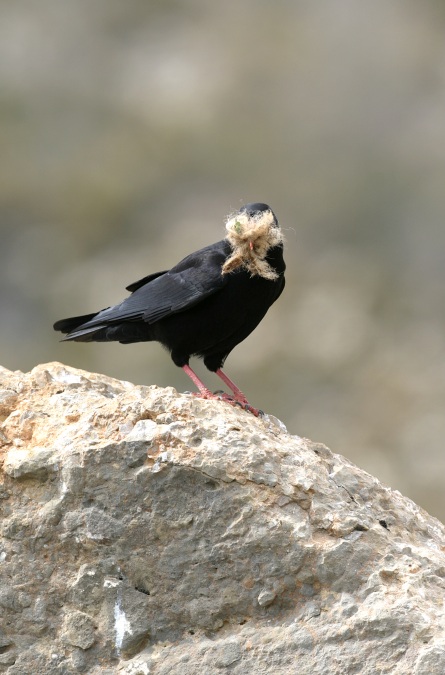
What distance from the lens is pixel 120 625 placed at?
16.7 ft

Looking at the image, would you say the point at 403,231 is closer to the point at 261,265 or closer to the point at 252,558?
the point at 261,265

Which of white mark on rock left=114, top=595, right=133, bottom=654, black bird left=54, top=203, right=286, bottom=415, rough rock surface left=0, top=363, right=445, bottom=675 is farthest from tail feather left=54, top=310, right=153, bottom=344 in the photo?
white mark on rock left=114, top=595, right=133, bottom=654

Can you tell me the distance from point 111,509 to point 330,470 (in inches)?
45.7

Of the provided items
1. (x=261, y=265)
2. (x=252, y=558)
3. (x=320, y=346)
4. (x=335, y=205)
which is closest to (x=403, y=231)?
(x=335, y=205)

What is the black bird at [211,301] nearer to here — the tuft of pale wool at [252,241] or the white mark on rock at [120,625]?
the tuft of pale wool at [252,241]

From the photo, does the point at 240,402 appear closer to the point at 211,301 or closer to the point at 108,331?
the point at 211,301

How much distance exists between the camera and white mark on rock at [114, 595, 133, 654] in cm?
508

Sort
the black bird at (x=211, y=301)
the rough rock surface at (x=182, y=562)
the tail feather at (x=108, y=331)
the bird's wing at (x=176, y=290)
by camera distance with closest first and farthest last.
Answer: the rough rock surface at (x=182, y=562) → the black bird at (x=211, y=301) → the bird's wing at (x=176, y=290) → the tail feather at (x=108, y=331)

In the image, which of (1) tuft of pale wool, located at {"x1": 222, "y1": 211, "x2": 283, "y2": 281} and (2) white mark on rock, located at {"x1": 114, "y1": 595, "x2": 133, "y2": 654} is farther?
(1) tuft of pale wool, located at {"x1": 222, "y1": 211, "x2": 283, "y2": 281}

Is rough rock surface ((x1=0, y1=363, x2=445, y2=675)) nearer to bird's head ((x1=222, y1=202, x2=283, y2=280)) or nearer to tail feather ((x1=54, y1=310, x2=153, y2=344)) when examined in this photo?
bird's head ((x1=222, y1=202, x2=283, y2=280))

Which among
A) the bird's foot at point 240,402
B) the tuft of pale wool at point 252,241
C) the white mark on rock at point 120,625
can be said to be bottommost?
the white mark on rock at point 120,625

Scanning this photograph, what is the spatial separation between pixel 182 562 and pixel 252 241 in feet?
7.51

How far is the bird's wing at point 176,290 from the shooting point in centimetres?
726

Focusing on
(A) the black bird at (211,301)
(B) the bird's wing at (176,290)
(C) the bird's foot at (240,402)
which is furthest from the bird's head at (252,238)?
(C) the bird's foot at (240,402)
